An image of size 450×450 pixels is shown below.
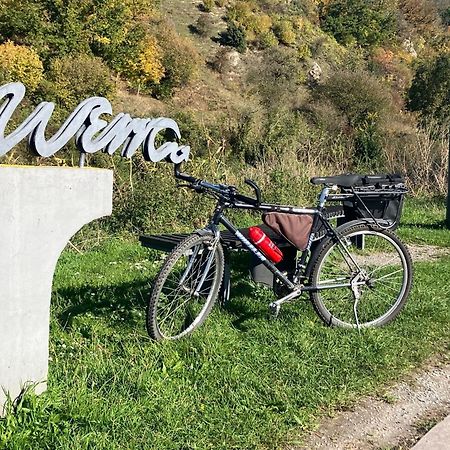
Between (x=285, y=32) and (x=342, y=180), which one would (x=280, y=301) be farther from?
(x=285, y=32)

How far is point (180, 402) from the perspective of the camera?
3.23 metres

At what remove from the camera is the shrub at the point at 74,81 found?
1111 inches

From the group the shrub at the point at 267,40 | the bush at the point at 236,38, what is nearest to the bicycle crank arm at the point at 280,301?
the bush at the point at 236,38

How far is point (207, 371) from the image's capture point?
3.60 metres

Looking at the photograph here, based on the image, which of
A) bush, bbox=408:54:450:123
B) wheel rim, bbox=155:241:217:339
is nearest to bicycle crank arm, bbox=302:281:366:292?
wheel rim, bbox=155:241:217:339

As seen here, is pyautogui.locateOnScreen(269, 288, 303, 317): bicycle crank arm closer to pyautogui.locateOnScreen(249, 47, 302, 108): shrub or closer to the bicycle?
the bicycle

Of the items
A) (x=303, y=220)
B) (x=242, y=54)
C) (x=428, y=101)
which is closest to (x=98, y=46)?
(x=242, y=54)

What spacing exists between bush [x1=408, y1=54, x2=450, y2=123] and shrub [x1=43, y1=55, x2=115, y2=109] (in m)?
15.3

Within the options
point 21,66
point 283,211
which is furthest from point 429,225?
point 21,66

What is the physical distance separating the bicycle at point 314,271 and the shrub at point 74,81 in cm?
2487

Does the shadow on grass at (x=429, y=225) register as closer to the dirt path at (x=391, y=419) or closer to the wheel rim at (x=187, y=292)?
the dirt path at (x=391, y=419)

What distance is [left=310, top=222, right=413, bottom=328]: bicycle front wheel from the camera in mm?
4309

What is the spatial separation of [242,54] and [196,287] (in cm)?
4614

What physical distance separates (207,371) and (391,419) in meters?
1.07
